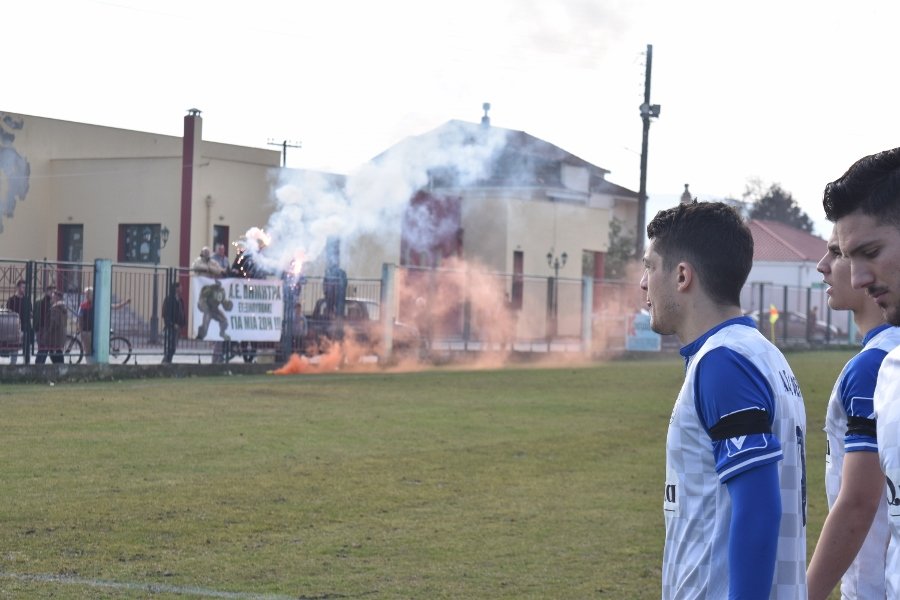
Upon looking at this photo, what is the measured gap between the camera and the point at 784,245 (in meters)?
83.7

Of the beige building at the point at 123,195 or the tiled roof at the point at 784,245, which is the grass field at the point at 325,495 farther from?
the tiled roof at the point at 784,245

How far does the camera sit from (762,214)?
4843 inches

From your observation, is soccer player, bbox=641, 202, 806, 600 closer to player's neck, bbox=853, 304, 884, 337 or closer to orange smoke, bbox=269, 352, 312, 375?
player's neck, bbox=853, 304, 884, 337

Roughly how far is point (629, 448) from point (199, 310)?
11860 mm

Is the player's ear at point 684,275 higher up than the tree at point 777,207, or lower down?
lower down

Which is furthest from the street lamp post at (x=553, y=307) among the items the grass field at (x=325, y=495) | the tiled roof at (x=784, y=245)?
the tiled roof at (x=784, y=245)

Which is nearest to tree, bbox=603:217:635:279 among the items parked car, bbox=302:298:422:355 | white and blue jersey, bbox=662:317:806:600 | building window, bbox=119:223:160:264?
building window, bbox=119:223:160:264

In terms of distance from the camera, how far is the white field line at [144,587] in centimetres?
743

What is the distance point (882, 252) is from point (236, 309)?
74.7 ft

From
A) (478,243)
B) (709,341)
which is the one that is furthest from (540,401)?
(478,243)

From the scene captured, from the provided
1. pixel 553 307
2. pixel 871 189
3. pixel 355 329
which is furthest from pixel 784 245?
pixel 871 189

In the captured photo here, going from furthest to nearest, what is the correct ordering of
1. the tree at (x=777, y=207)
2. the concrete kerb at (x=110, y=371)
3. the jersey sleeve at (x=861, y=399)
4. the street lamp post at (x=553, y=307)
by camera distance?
the tree at (x=777, y=207) < the street lamp post at (x=553, y=307) < the concrete kerb at (x=110, y=371) < the jersey sleeve at (x=861, y=399)

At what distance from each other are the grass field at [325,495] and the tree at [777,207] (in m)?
106

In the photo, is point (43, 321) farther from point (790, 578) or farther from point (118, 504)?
point (790, 578)
